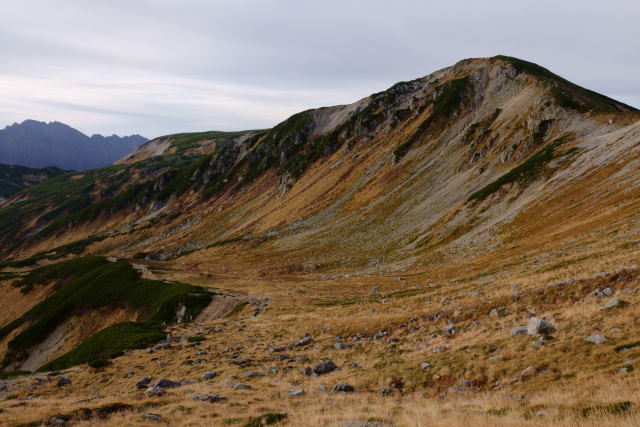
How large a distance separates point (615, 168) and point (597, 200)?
37.4 feet

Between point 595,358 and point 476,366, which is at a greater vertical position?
point 595,358

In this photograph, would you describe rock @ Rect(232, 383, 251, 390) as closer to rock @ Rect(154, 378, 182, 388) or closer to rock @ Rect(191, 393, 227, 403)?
rock @ Rect(191, 393, 227, 403)

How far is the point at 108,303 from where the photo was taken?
62.6 meters

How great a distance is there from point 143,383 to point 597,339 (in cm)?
2712

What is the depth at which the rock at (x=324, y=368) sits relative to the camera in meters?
22.7

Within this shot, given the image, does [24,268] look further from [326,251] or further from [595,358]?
[595,358]

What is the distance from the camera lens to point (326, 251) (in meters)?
87.0

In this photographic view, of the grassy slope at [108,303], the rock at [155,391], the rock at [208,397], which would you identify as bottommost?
the grassy slope at [108,303]

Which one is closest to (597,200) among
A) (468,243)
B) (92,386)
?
(468,243)

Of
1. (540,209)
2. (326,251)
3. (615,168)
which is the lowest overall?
(326,251)

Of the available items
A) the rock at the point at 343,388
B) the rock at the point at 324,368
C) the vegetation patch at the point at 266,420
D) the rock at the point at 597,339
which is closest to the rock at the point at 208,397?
the vegetation patch at the point at 266,420

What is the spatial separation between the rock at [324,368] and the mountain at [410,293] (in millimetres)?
191

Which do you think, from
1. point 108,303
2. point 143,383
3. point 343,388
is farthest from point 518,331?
point 108,303

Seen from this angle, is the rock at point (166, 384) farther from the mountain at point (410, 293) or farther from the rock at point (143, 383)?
the rock at point (143, 383)
